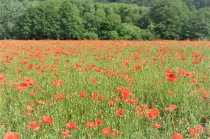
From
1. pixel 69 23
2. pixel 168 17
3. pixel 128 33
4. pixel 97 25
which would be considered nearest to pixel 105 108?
pixel 69 23

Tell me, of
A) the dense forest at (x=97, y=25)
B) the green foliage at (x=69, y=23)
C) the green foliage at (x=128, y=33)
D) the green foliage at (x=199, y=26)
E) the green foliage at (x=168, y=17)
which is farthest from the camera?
the green foliage at (x=128, y=33)

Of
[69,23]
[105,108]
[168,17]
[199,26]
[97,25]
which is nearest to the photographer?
[105,108]

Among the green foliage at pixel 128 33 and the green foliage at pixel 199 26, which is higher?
the green foliage at pixel 199 26

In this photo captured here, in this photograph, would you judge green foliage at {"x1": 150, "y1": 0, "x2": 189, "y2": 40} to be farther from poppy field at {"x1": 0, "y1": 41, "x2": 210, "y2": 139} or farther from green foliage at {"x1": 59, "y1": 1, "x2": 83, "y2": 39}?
poppy field at {"x1": 0, "y1": 41, "x2": 210, "y2": 139}

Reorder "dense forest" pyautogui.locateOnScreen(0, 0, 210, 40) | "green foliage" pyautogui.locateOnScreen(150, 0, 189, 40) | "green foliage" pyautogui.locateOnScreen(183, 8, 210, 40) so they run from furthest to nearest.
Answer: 1. "green foliage" pyautogui.locateOnScreen(150, 0, 189, 40)
2. "dense forest" pyautogui.locateOnScreen(0, 0, 210, 40)
3. "green foliage" pyautogui.locateOnScreen(183, 8, 210, 40)

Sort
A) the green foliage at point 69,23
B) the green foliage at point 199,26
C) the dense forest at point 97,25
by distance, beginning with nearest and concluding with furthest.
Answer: the green foliage at point 199,26
the dense forest at point 97,25
the green foliage at point 69,23

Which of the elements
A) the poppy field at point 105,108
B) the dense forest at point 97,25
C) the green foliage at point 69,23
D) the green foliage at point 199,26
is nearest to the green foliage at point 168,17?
the dense forest at point 97,25

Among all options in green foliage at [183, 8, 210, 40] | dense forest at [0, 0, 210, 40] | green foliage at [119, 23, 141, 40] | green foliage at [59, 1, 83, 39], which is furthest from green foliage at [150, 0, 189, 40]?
green foliage at [59, 1, 83, 39]

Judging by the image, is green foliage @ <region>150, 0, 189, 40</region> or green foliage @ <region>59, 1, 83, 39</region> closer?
green foliage @ <region>150, 0, 189, 40</region>

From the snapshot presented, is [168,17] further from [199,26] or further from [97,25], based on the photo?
[97,25]

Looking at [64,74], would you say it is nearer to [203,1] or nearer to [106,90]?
[106,90]

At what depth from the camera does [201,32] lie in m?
40.3

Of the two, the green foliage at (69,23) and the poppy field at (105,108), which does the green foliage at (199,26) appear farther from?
the poppy field at (105,108)

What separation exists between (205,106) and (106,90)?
1.51 meters
